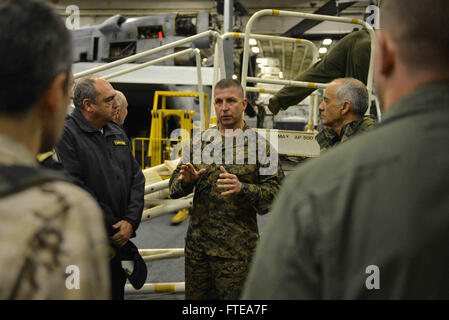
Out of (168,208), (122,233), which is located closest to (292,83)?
(168,208)

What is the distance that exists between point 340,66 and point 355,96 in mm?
655

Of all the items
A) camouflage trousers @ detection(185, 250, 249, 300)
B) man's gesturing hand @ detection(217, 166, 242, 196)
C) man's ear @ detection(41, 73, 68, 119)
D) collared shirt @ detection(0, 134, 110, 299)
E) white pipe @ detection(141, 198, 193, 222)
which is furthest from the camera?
white pipe @ detection(141, 198, 193, 222)

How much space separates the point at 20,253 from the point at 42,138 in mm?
221

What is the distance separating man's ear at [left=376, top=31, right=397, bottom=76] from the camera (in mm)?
583

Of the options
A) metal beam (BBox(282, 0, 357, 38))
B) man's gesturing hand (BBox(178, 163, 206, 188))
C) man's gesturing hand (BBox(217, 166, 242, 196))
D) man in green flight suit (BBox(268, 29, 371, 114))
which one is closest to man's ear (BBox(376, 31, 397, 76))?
man's gesturing hand (BBox(217, 166, 242, 196))

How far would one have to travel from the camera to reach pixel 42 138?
0.62 metres

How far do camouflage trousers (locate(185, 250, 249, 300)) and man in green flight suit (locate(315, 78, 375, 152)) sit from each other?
0.87 meters

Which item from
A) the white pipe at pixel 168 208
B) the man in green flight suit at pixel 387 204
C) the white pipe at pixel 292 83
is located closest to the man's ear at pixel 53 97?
the man in green flight suit at pixel 387 204

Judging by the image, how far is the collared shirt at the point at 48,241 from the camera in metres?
0.49

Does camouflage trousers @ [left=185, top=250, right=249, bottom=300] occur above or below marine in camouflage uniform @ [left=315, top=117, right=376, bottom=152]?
below

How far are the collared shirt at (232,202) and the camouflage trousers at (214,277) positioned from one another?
0.04 m

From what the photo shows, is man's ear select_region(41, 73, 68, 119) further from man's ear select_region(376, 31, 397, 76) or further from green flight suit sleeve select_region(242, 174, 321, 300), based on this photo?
man's ear select_region(376, 31, 397, 76)

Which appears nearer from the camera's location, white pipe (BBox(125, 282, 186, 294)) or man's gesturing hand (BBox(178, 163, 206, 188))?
man's gesturing hand (BBox(178, 163, 206, 188))

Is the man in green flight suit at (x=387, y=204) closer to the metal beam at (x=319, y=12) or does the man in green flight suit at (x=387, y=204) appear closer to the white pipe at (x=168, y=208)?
the white pipe at (x=168, y=208)
